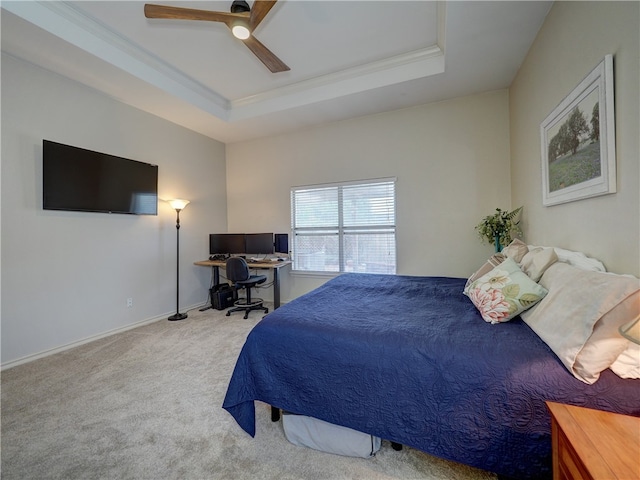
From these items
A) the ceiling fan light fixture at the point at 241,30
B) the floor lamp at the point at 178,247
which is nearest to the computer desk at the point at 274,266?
the floor lamp at the point at 178,247

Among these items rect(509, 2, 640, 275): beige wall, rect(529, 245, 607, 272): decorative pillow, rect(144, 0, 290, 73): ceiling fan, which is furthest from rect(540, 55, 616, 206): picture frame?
rect(144, 0, 290, 73): ceiling fan

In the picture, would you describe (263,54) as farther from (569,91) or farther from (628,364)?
(628,364)

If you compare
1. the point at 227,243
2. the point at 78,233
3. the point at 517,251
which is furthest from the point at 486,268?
the point at 78,233

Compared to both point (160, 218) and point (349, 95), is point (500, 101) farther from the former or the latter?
point (160, 218)

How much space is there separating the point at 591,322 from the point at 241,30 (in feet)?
8.85

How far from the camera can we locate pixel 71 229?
292 cm

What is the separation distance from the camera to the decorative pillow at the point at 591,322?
979mm

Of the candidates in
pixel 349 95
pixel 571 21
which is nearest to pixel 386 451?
pixel 571 21

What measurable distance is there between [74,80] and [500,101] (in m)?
4.92

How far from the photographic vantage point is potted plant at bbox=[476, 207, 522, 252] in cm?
299

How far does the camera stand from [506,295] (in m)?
1.48

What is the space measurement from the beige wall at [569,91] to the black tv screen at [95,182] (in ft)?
14.5

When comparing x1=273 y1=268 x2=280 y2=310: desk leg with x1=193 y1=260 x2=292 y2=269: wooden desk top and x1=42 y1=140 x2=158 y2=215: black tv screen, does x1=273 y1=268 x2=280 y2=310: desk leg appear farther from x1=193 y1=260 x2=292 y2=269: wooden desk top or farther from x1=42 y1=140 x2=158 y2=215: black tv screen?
x1=42 y1=140 x2=158 y2=215: black tv screen

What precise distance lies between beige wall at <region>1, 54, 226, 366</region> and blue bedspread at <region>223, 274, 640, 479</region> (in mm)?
2562
